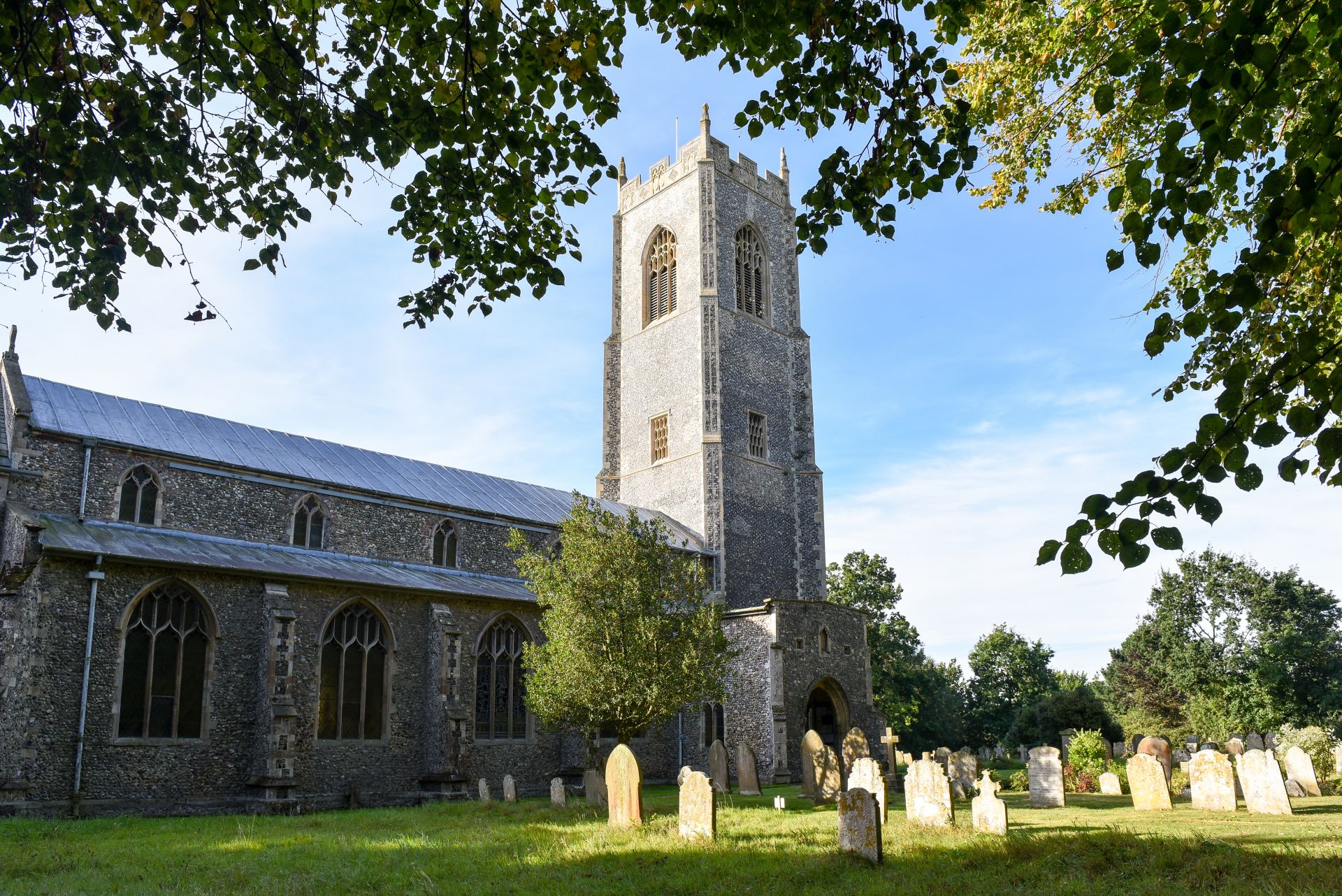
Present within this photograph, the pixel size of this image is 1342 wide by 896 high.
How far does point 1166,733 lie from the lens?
37281 mm

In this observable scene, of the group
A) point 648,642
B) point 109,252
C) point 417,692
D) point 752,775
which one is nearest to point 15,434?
point 417,692

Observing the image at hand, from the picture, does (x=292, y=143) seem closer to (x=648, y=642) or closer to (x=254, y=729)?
(x=648, y=642)

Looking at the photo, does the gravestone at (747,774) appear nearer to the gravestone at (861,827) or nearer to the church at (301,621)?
the church at (301,621)

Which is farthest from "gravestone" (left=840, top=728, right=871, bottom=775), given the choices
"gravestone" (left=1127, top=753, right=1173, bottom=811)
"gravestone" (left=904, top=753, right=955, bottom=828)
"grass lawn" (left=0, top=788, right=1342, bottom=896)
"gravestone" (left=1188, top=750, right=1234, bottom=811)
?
"gravestone" (left=904, top=753, right=955, bottom=828)

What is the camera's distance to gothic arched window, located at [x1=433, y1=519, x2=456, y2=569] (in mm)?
22297

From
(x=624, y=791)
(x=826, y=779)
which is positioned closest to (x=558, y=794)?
(x=624, y=791)

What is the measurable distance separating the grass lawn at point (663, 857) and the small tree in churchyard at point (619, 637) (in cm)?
227

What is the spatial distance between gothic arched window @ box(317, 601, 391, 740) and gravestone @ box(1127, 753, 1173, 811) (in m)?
13.8

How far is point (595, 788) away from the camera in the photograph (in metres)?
16.0

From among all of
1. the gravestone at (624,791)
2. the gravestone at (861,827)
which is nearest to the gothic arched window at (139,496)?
the gravestone at (624,791)

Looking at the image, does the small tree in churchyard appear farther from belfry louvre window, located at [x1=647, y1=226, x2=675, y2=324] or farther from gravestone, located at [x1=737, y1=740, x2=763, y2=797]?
belfry louvre window, located at [x1=647, y1=226, x2=675, y2=324]

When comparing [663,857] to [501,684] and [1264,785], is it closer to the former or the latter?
[1264,785]

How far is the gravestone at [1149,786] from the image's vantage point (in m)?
14.6

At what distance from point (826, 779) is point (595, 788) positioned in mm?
4903
